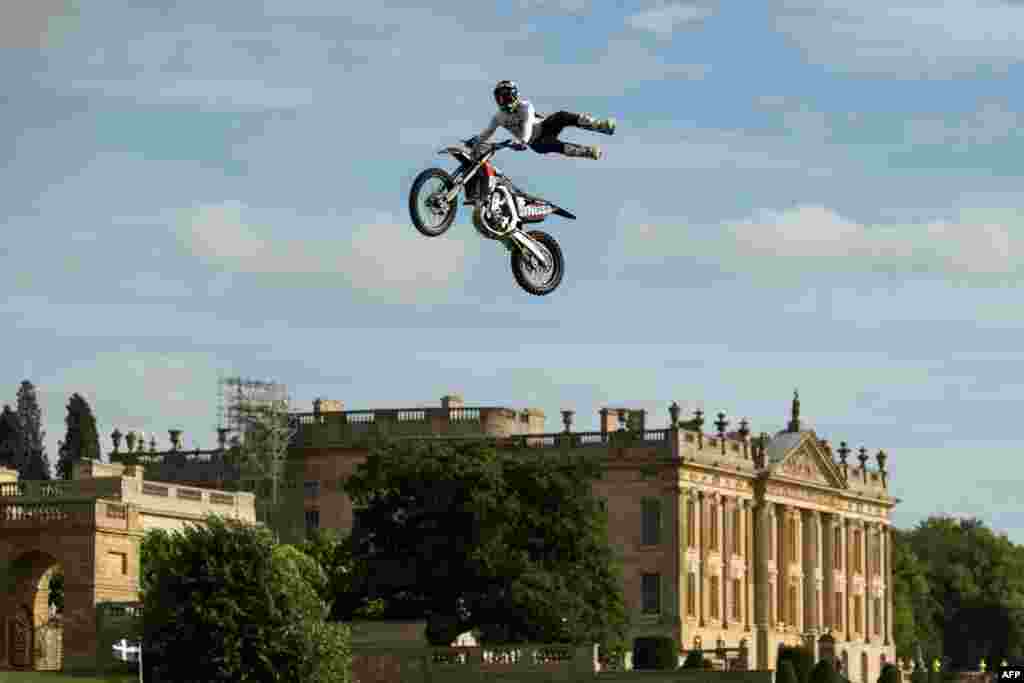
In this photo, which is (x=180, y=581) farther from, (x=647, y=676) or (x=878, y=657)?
(x=878, y=657)

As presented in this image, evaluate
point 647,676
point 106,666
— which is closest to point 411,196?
point 106,666

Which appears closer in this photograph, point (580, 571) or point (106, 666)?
point (106, 666)

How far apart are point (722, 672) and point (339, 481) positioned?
48.5 meters

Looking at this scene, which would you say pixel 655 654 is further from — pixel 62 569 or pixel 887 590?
pixel 887 590

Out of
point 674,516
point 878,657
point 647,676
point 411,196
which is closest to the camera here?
point 411,196

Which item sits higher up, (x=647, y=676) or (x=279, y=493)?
(x=279, y=493)

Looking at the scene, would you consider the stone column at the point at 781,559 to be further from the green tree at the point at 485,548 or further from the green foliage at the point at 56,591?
the green foliage at the point at 56,591

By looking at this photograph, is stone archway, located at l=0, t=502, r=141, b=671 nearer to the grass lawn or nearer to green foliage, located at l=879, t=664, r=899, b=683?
the grass lawn

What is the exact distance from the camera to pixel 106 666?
10356 centimetres

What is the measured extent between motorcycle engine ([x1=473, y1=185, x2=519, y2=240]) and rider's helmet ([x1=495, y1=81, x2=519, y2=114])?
3.68 ft

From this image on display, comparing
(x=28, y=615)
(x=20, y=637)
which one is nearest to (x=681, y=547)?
(x=28, y=615)

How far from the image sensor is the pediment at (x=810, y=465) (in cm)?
17888

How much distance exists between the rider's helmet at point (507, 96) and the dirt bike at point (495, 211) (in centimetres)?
44

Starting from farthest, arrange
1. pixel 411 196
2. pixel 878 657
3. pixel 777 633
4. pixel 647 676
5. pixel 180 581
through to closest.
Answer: pixel 878 657, pixel 777 633, pixel 647 676, pixel 180 581, pixel 411 196
